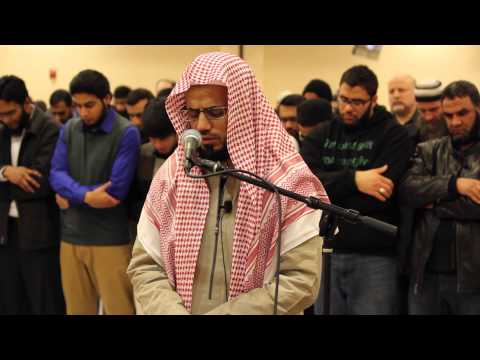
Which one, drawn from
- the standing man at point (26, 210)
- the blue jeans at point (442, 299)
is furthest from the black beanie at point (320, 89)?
the blue jeans at point (442, 299)

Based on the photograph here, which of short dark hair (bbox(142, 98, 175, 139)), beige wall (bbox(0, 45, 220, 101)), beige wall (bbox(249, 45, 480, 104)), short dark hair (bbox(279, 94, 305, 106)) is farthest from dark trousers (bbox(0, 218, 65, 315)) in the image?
beige wall (bbox(0, 45, 220, 101))

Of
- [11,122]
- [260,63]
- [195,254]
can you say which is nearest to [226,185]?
[195,254]

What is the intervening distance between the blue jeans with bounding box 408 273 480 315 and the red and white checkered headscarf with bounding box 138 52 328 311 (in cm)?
151

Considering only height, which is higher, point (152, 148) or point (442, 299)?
point (152, 148)

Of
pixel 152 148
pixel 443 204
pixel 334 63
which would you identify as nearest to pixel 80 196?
pixel 152 148

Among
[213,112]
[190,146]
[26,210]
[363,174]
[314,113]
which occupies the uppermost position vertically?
[314,113]

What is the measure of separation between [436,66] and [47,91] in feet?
18.1

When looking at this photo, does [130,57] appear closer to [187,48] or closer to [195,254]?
[187,48]

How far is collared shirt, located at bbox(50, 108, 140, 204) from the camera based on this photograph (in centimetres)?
378

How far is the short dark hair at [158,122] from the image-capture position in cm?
352

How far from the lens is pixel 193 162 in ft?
5.89

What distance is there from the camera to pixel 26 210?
Answer: 414cm

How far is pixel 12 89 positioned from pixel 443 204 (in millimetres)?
2733

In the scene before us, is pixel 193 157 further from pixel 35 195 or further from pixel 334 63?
pixel 334 63
